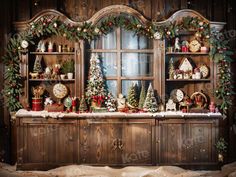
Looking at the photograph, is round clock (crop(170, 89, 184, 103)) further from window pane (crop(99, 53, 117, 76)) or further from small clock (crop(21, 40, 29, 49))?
small clock (crop(21, 40, 29, 49))

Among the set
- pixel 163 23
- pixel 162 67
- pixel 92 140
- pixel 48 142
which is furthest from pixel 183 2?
pixel 48 142

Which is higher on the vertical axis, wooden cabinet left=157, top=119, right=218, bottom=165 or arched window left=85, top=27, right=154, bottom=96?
arched window left=85, top=27, right=154, bottom=96

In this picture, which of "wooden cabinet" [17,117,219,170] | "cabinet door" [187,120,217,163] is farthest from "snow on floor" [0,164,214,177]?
"cabinet door" [187,120,217,163]

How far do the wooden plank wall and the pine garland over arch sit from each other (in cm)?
42

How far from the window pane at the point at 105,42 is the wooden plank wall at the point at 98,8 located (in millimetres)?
464

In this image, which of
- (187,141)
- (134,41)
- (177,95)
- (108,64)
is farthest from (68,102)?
(187,141)

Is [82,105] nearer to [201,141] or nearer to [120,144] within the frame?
[120,144]

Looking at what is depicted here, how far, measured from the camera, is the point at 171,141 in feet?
18.7

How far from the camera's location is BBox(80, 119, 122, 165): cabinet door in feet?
18.5

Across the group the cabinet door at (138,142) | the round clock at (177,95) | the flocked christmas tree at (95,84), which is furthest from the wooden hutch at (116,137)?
the round clock at (177,95)

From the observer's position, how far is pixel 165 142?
5688mm

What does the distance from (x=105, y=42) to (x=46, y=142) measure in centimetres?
188

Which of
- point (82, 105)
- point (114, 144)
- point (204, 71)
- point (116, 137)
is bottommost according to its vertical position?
point (114, 144)

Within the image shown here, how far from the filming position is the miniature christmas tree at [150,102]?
227 inches
